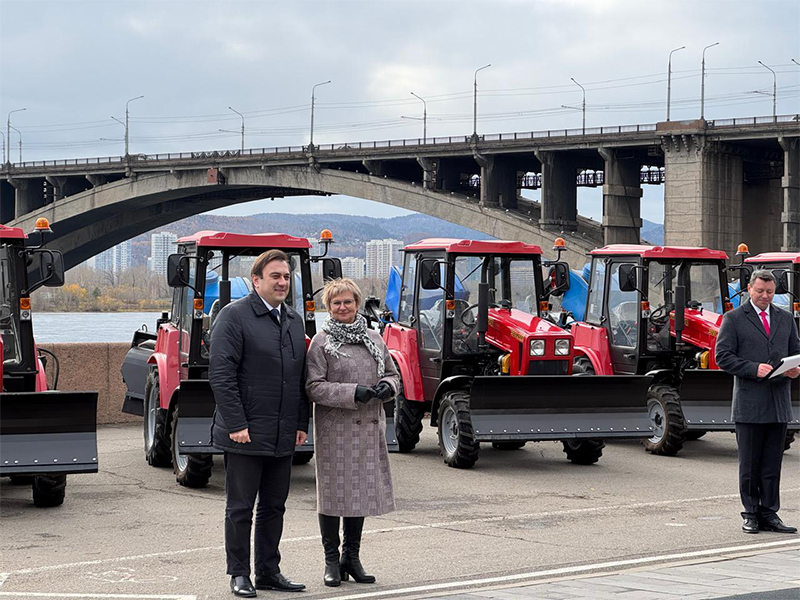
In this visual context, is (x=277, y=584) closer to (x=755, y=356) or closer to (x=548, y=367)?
(x=755, y=356)

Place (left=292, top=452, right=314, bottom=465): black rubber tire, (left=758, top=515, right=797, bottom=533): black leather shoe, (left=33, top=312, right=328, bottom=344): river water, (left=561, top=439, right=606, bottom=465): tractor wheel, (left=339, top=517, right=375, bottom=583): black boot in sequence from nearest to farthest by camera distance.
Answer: (left=339, top=517, right=375, bottom=583): black boot
(left=758, top=515, right=797, bottom=533): black leather shoe
(left=292, top=452, right=314, bottom=465): black rubber tire
(left=561, top=439, right=606, bottom=465): tractor wheel
(left=33, top=312, right=328, bottom=344): river water

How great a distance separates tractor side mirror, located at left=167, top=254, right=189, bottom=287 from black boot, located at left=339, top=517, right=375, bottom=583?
5.03 metres

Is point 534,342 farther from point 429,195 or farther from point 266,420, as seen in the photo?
point 429,195

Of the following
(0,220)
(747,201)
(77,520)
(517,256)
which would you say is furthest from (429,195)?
(77,520)

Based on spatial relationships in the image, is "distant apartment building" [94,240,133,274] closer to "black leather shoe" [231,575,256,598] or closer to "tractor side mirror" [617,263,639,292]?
"tractor side mirror" [617,263,639,292]

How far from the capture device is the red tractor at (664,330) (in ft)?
44.7

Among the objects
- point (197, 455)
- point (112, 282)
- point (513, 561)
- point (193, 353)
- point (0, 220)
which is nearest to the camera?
point (513, 561)

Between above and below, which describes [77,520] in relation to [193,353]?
below

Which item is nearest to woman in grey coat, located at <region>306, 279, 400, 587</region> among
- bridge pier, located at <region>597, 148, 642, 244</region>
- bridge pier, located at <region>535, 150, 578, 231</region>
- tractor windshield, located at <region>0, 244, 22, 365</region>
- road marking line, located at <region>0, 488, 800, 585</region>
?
road marking line, located at <region>0, 488, 800, 585</region>

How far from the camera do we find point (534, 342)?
13.1 m

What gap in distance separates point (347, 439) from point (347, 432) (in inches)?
1.5

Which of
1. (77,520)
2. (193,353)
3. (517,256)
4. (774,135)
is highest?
(774,135)

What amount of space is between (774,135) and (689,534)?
38.7m

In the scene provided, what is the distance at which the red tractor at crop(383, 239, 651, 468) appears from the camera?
12625 mm
